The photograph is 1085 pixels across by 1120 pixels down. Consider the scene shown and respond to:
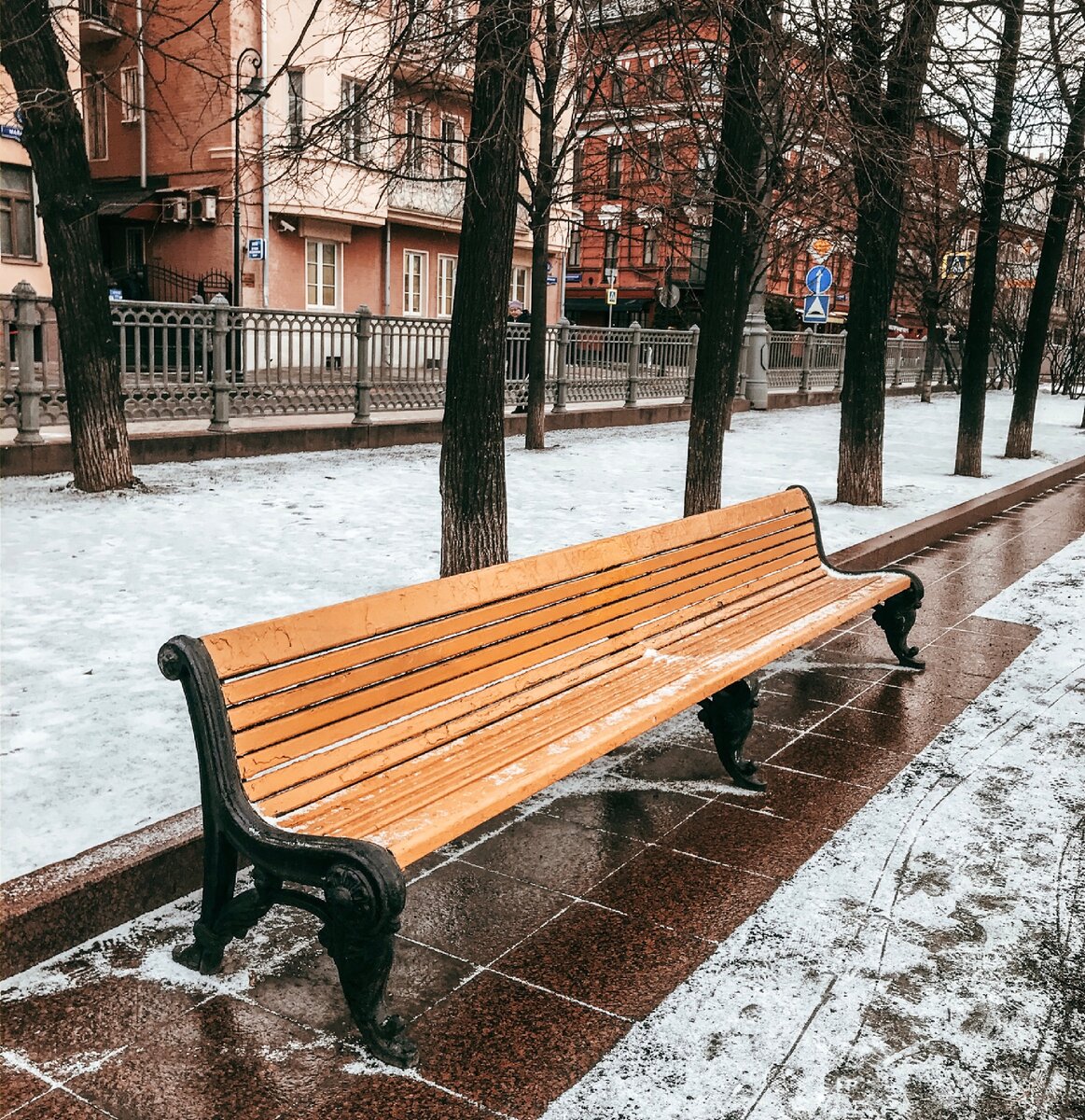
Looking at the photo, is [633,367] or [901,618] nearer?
[901,618]

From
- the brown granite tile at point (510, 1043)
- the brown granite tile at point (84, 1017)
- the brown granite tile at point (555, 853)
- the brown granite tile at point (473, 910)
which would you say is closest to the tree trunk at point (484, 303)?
the brown granite tile at point (555, 853)

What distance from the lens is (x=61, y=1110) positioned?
262 cm

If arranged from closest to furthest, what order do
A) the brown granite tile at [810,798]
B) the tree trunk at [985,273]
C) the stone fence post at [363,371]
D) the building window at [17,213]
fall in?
the brown granite tile at [810,798] → the tree trunk at [985,273] → the stone fence post at [363,371] → the building window at [17,213]

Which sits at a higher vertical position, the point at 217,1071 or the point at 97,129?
the point at 97,129

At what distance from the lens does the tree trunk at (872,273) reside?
9320 millimetres

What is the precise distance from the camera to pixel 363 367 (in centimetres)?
1562

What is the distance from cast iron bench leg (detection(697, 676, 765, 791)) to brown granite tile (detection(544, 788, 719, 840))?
211 mm

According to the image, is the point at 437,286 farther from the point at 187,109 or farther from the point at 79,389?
the point at 79,389

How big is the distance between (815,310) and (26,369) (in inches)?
617

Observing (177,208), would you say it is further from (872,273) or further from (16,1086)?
(16,1086)

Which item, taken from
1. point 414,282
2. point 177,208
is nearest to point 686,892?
point 177,208

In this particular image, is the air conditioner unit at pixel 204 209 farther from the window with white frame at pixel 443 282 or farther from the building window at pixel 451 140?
the window with white frame at pixel 443 282

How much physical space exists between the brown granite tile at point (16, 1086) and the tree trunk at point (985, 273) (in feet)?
39.5

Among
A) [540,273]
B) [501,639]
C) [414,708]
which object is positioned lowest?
[414,708]
